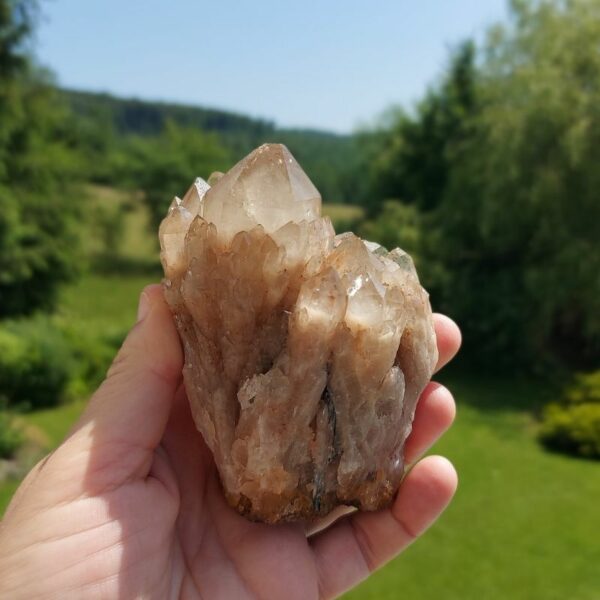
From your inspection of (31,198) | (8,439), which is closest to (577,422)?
(8,439)

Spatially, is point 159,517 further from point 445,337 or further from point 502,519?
point 502,519

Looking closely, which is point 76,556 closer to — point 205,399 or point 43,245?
point 205,399

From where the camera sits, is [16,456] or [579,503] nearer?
[579,503]

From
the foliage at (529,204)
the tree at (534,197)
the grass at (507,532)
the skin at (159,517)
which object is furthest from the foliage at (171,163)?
the skin at (159,517)

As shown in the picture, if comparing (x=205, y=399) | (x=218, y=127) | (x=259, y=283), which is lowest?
(x=218, y=127)

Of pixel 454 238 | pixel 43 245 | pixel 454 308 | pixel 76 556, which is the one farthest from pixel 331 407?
pixel 43 245

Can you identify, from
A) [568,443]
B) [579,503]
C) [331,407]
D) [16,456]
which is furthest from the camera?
[568,443]

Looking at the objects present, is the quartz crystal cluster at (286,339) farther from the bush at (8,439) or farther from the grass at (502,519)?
the bush at (8,439)
